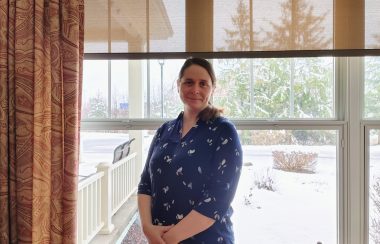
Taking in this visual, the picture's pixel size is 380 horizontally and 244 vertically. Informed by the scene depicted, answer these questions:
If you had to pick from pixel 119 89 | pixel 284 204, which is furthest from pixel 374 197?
pixel 119 89

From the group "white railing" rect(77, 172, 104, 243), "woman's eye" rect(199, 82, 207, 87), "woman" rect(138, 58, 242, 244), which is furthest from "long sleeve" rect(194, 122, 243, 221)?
"white railing" rect(77, 172, 104, 243)

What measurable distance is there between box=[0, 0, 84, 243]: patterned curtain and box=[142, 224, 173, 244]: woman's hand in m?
0.40

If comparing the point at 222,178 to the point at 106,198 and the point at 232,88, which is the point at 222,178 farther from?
the point at 106,198

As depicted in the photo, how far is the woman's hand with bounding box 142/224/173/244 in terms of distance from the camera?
46.2 inches

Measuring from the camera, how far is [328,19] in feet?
Answer: 4.91

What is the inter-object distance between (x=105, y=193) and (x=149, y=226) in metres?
0.68

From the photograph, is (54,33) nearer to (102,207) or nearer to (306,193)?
(102,207)

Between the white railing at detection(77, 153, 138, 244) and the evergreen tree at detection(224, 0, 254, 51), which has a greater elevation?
the evergreen tree at detection(224, 0, 254, 51)

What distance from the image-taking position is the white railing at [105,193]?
166cm

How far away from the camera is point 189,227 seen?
1113 mm

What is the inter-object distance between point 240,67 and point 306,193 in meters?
0.82

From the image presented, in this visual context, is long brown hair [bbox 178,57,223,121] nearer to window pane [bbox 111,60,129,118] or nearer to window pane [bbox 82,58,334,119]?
window pane [bbox 82,58,334,119]

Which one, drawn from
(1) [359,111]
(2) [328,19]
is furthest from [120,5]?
(1) [359,111]

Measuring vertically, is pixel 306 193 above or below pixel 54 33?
below
